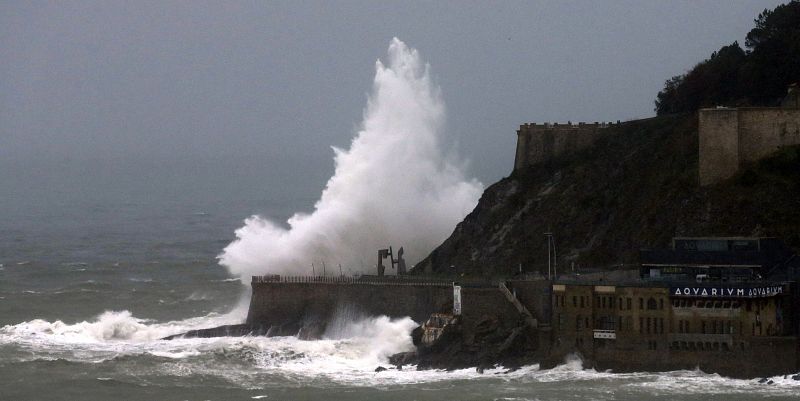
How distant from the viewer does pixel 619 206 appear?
7638 centimetres

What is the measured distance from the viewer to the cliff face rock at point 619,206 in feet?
232

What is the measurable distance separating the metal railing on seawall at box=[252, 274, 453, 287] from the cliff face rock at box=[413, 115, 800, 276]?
416 centimetres

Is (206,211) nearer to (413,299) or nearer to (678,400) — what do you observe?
(413,299)

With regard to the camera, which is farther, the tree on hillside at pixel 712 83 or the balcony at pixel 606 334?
the tree on hillside at pixel 712 83

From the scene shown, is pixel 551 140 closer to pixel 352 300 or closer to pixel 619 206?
pixel 619 206

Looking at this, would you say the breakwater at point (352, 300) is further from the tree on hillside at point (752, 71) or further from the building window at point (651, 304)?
the tree on hillside at point (752, 71)

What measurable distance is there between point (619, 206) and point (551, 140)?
11636 mm

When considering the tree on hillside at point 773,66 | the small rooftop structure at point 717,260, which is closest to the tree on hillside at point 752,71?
the tree on hillside at point 773,66

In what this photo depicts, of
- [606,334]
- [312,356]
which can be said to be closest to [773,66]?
[606,334]

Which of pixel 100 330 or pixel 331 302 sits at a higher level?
pixel 331 302

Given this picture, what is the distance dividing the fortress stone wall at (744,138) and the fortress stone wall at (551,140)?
12619mm

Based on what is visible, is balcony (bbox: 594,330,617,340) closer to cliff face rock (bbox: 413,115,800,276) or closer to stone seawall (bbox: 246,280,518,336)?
stone seawall (bbox: 246,280,518,336)

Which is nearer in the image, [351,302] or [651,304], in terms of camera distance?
[651,304]

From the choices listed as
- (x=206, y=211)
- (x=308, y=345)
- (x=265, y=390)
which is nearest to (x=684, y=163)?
(x=308, y=345)
